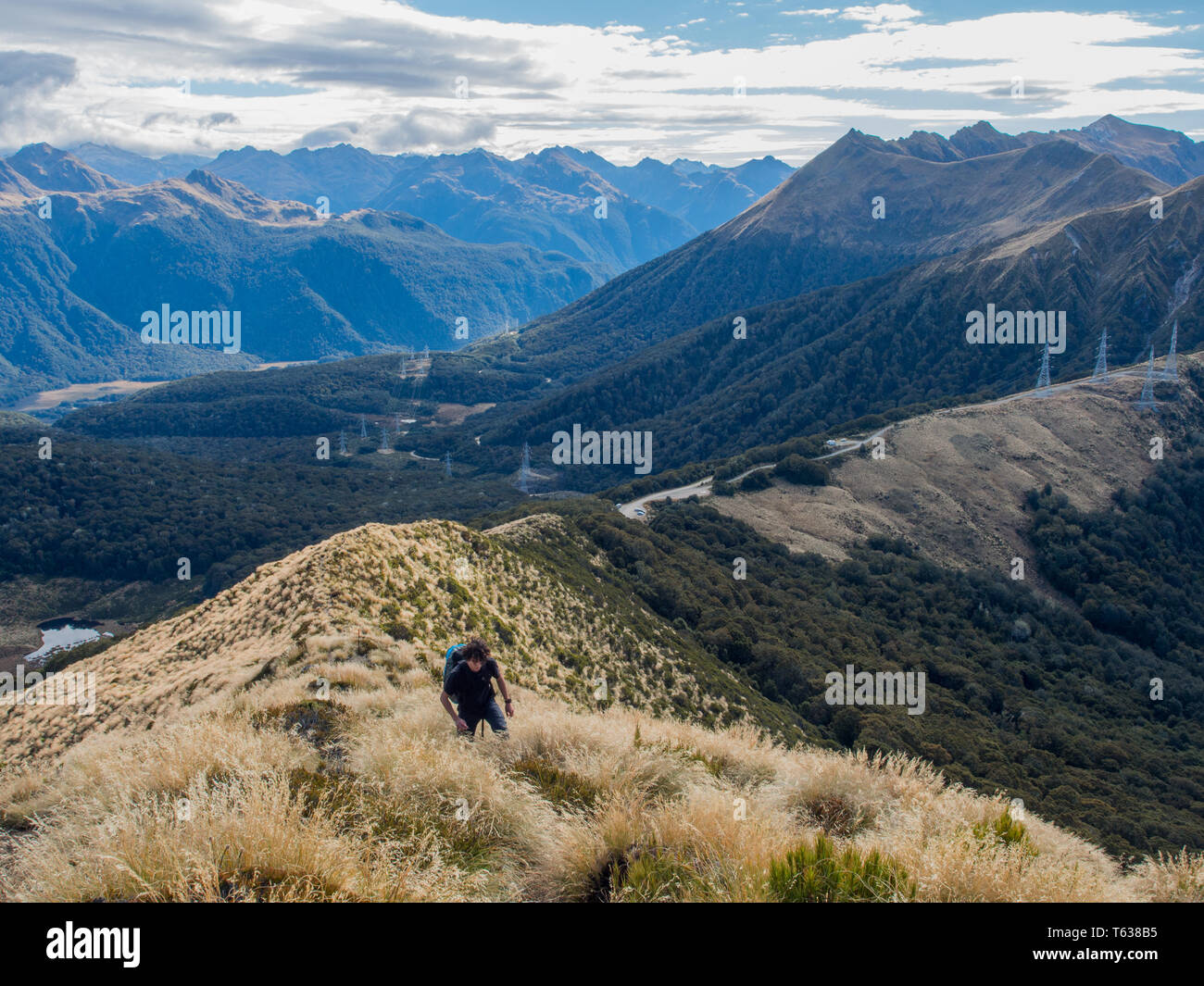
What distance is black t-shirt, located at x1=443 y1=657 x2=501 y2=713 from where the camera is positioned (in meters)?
9.98

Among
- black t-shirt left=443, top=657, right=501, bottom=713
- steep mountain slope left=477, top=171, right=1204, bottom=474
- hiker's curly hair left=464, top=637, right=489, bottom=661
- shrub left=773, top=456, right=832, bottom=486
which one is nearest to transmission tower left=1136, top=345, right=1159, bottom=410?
steep mountain slope left=477, top=171, right=1204, bottom=474

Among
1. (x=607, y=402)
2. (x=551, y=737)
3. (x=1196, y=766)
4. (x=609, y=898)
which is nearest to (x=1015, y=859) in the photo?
(x=609, y=898)

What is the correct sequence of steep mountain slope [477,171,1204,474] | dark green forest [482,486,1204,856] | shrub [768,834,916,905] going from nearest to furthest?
shrub [768,834,916,905]
dark green forest [482,486,1204,856]
steep mountain slope [477,171,1204,474]

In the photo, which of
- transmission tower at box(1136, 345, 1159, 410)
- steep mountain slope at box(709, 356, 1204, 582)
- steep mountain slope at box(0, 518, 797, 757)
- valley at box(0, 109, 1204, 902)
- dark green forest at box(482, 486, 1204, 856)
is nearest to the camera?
valley at box(0, 109, 1204, 902)

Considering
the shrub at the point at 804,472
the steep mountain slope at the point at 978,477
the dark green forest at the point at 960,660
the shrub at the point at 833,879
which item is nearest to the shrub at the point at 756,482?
the steep mountain slope at the point at 978,477

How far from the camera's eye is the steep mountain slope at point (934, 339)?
134 meters

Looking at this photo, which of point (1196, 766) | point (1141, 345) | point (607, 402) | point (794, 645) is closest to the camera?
point (1196, 766)

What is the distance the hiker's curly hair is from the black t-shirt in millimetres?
122

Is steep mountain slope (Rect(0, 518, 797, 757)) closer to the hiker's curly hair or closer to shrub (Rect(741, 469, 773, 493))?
the hiker's curly hair

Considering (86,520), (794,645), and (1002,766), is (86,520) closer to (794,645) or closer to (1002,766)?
(794,645)

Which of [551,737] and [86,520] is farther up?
[551,737]

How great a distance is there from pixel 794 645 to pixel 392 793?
1550 inches

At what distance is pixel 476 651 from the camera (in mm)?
10133

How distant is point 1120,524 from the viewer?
6806 cm
